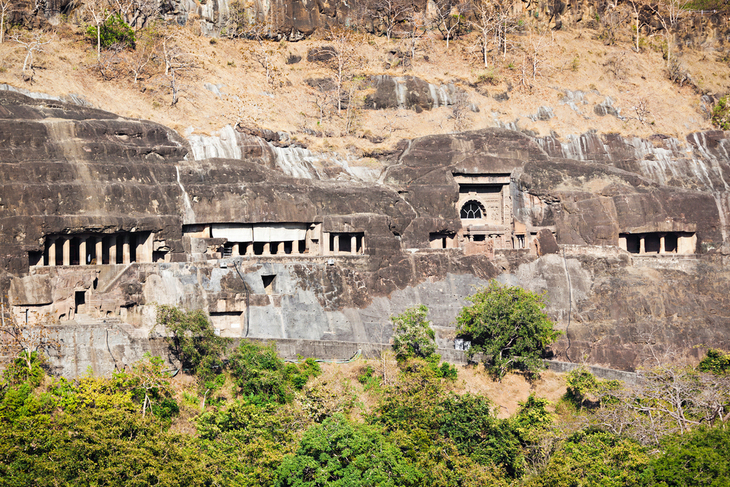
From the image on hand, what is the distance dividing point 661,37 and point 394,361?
52.3 m

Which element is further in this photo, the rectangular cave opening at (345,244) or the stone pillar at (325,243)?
the rectangular cave opening at (345,244)

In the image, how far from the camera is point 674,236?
186 feet

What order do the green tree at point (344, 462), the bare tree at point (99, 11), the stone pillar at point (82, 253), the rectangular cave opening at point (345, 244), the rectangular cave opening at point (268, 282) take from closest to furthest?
the green tree at point (344, 462) < the stone pillar at point (82, 253) < the rectangular cave opening at point (268, 282) < the rectangular cave opening at point (345, 244) < the bare tree at point (99, 11)

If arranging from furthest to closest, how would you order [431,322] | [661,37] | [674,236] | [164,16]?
[661,37]
[164,16]
[674,236]
[431,322]

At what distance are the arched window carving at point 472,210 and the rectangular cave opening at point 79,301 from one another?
1006 inches

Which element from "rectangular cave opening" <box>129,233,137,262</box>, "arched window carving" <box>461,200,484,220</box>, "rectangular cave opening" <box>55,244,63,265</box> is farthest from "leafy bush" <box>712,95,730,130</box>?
"rectangular cave opening" <box>55,244,63,265</box>

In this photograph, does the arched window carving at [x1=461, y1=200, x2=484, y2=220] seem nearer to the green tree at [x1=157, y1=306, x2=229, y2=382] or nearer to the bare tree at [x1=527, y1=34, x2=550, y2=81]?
the bare tree at [x1=527, y1=34, x2=550, y2=81]

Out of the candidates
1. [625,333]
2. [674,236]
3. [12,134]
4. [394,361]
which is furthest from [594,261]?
[12,134]

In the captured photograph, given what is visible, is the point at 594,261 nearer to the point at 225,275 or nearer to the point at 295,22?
the point at 225,275

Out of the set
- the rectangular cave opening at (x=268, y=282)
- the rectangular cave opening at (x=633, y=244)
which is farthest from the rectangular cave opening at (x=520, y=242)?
the rectangular cave opening at (x=268, y=282)

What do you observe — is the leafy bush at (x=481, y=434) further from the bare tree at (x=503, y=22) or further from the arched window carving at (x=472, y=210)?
the bare tree at (x=503, y=22)

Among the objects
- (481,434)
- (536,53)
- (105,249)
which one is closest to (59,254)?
(105,249)

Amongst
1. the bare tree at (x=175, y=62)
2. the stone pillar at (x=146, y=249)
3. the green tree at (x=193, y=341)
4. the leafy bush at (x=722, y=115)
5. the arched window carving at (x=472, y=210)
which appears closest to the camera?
the green tree at (x=193, y=341)

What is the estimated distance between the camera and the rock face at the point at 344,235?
4103cm
